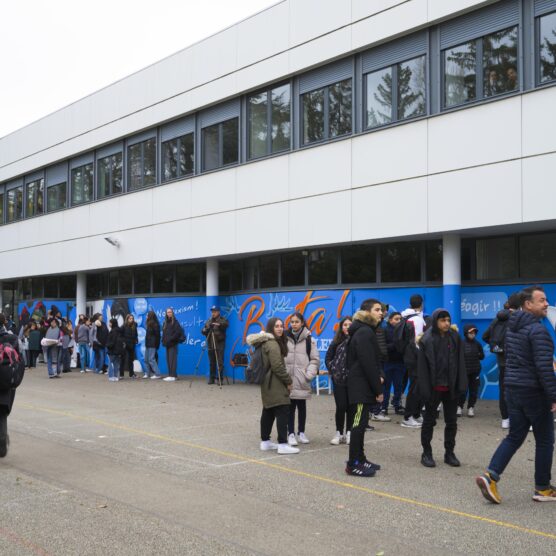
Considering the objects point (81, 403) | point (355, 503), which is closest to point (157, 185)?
point (81, 403)

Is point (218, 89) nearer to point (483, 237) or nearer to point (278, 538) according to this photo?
point (483, 237)

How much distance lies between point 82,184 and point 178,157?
676cm

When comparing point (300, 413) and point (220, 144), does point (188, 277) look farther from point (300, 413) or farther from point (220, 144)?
point (300, 413)

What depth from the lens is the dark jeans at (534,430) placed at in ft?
22.1

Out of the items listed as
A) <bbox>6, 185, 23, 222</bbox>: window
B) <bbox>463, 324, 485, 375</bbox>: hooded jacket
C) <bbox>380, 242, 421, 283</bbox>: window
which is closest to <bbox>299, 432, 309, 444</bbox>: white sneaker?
<bbox>463, 324, 485, 375</bbox>: hooded jacket

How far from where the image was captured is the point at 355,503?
22.4ft

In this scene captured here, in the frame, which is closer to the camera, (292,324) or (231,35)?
(292,324)

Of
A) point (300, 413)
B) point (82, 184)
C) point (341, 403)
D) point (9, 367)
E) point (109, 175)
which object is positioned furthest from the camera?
point (82, 184)

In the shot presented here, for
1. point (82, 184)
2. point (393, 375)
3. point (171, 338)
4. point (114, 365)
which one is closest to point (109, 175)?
point (82, 184)

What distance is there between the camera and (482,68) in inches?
576

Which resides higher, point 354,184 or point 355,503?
point 354,184

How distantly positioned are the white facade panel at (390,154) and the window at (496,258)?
2054mm

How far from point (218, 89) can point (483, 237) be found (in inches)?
365

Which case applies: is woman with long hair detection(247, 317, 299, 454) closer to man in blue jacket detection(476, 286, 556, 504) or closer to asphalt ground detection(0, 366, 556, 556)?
asphalt ground detection(0, 366, 556, 556)
